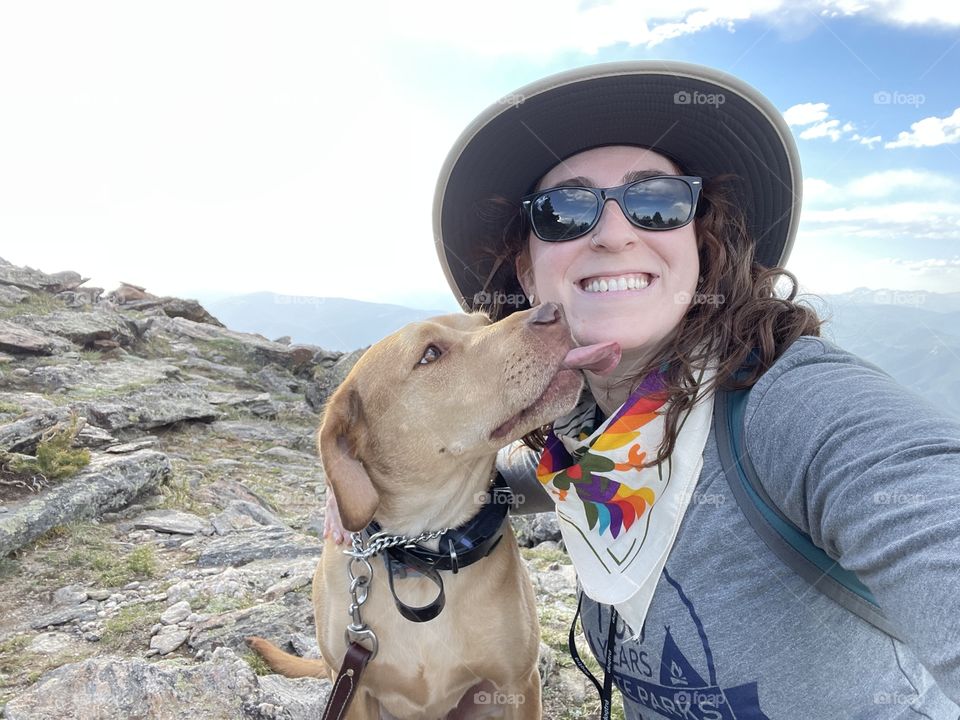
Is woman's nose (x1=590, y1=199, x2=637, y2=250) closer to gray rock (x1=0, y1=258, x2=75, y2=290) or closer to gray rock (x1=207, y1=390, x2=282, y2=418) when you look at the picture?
gray rock (x1=207, y1=390, x2=282, y2=418)

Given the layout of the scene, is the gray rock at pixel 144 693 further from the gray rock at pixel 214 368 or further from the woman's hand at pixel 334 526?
the gray rock at pixel 214 368

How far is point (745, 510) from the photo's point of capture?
67.6 inches

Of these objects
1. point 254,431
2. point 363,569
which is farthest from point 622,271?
point 254,431

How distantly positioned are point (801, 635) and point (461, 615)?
139cm

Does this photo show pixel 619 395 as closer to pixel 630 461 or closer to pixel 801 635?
pixel 630 461

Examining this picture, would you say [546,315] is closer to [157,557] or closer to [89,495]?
[157,557]

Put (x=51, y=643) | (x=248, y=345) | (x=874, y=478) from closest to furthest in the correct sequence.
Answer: (x=874, y=478), (x=51, y=643), (x=248, y=345)

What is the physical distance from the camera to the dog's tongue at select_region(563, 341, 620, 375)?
2236mm

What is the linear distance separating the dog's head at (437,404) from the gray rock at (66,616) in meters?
3.11

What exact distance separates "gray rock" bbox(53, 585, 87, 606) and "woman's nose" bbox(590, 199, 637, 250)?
476 centimetres

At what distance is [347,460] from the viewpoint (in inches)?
96.3

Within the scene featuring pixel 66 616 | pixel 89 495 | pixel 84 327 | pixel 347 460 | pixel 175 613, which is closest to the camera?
pixel 347 460

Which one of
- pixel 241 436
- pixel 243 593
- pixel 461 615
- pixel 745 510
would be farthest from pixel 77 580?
pixel 241 436

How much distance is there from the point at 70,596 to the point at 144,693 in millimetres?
2387
